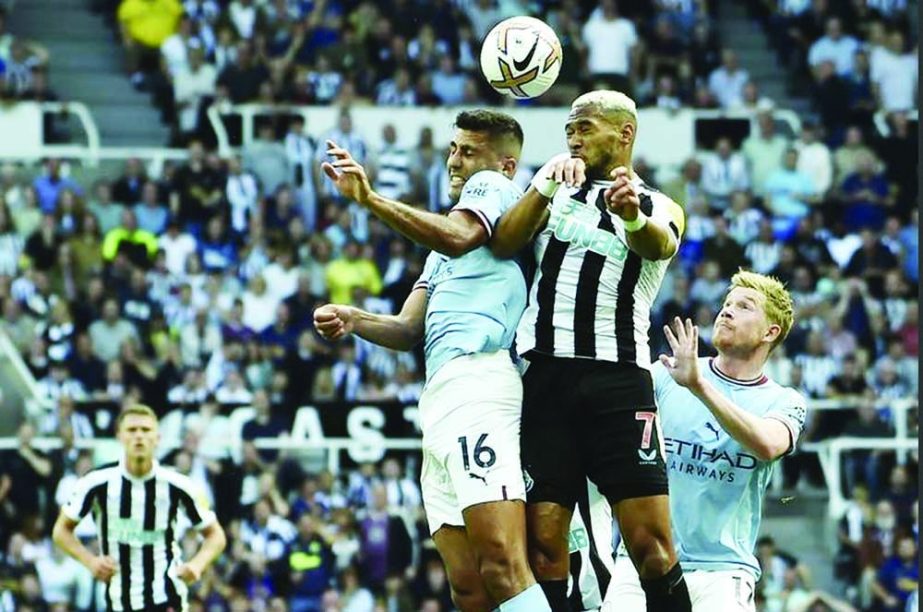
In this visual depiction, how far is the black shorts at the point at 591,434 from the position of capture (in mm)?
8133

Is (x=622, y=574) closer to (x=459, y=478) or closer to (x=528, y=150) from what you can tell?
(x=459, y=478)

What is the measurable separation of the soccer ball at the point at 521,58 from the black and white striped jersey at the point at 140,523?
14.5 feet

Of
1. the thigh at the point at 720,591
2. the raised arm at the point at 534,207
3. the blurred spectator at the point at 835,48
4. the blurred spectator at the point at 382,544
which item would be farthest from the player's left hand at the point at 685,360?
the blurred spectator at the point at 835,48

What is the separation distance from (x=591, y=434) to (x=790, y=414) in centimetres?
100

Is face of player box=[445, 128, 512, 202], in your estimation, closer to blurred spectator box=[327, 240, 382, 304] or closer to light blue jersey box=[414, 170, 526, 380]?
light blue jersey box=[414, 170, 526, 380]

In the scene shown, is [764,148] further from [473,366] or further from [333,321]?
[473,366]

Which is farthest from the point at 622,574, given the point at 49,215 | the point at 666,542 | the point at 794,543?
the point at 49,215

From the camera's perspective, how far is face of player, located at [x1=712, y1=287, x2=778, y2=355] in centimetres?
870

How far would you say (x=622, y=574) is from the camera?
27.9 feet

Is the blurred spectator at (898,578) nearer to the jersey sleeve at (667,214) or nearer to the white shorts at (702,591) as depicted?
the white shorts at (702,591)

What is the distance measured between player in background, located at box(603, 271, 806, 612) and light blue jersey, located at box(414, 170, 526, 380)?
72 centimetres

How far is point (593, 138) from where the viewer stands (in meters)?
8.29

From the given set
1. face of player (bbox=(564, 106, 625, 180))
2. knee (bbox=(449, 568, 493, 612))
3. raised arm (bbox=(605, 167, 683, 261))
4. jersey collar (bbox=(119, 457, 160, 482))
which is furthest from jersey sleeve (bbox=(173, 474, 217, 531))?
raised arm (bbox=(605, 167, 683, 261))

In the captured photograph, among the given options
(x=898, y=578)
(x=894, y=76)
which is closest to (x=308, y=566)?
(x=898, y=578)
